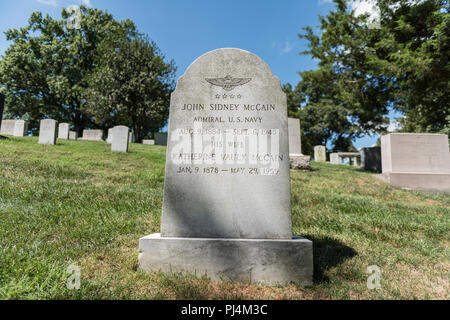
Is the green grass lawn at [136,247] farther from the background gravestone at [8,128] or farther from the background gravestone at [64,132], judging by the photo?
the background gravestone at [8,128]

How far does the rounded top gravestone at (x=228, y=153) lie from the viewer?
246 centimetres

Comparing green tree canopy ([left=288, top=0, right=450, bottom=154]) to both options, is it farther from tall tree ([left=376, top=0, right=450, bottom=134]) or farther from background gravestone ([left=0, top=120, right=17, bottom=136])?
background gravestone ([left=0, top=120, right=17, bottom=136])

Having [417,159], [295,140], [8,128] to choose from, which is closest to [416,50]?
[417,159]

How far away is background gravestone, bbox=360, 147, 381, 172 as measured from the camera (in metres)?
13.9

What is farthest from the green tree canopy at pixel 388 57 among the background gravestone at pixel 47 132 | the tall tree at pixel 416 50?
the background gravestone at pixel 47 132

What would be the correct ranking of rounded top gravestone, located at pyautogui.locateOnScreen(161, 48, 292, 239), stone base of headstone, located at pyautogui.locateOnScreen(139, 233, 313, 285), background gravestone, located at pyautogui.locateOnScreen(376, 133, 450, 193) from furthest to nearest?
background gravestone, located at pyautogui.locateOnScreen(376, 133, 450, 193) → rounded top gravestone, located at pyautogui.locateOnScreen(161, 48, 292, 239) → stone base of headstone, located at pyautogui.locateOnScreen(139, 233, 313, 285)

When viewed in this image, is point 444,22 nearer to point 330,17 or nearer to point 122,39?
point 330,17

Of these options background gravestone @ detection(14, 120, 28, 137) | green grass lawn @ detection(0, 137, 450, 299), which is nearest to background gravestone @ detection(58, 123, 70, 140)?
background gravestone @ detection(14, 120, 28, 137)

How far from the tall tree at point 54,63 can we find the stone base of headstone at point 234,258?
3054 centimetres

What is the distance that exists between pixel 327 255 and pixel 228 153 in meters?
1.61

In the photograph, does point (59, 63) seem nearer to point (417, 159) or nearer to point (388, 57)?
point (388, 57)

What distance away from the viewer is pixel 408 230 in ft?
11.9

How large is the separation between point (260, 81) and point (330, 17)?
16016 millimetres

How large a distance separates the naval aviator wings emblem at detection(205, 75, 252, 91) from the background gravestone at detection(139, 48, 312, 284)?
11 mm
